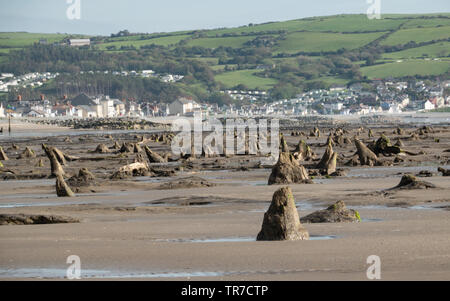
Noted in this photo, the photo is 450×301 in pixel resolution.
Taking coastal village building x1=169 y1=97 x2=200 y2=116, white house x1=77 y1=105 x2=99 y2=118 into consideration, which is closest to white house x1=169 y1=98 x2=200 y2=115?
coastal village building x1=169 y1=97 x2=200 y2=116

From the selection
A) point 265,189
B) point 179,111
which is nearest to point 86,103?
point 179,111

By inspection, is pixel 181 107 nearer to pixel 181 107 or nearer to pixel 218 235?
pixel 181 107

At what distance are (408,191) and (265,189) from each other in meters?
3.73

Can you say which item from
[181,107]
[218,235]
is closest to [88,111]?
[181,107]

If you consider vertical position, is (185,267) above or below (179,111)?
above

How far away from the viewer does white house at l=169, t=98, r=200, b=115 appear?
7551 inches

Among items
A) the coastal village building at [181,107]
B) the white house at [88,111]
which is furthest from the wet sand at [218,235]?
the white house at [88,111]

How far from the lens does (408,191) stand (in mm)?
17703

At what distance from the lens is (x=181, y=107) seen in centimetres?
19200

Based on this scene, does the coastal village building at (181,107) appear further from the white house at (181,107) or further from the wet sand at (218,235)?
the wet sand at (218,235)

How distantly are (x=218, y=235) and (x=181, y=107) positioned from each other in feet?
591

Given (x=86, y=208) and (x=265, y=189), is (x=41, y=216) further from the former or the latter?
(x=265, y=189)

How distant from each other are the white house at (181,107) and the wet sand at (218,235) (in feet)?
557

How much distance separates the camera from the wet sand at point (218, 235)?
9422mm
